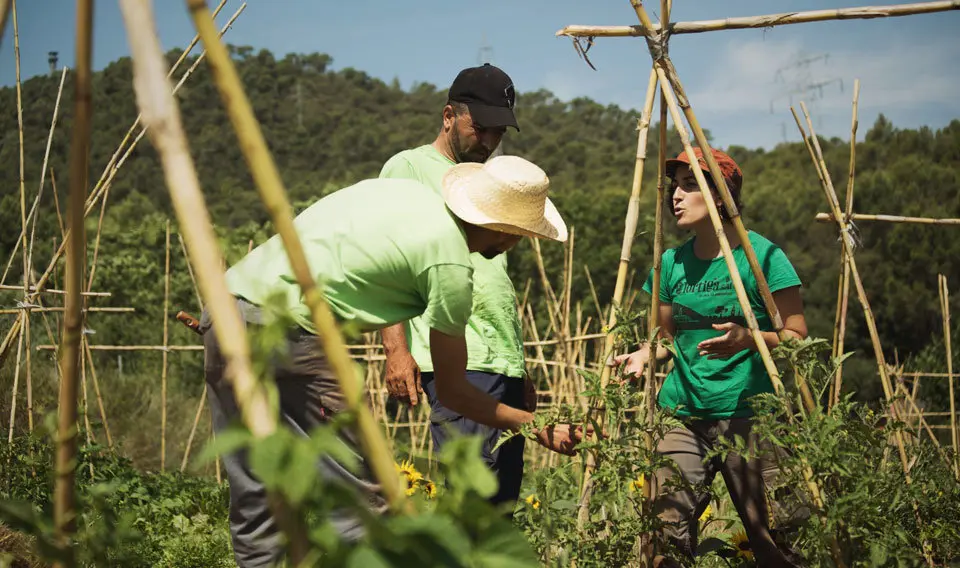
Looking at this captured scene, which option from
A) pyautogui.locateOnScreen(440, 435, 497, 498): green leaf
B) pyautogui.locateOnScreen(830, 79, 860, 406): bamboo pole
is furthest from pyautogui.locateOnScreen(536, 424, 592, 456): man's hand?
pyautogui.locateOnScreen(830, 79, 860, 406): bamboo pole

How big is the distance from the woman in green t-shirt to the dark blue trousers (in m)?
0.42

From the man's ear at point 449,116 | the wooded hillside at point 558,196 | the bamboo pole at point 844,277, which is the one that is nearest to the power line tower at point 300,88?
the wooded hillside at point 558,196

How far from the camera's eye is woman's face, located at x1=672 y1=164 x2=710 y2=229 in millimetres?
2895

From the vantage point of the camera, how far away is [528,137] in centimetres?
3061

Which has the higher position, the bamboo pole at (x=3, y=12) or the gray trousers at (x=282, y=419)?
the bamboo pole at (x=3, y=12)

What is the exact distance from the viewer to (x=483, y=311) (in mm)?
2988

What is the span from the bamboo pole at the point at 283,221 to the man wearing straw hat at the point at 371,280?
3.05 ft

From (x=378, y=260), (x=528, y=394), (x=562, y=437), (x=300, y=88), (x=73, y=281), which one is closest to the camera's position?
(x=73, y=281)

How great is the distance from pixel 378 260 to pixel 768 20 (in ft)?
4.35

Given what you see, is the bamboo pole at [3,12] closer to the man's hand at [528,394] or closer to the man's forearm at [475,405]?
the man's forearm at [475,405]

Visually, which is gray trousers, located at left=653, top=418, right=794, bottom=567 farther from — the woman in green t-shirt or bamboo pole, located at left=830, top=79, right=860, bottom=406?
bamboo pole, located at left=830, top=79, right=860, bottom=406

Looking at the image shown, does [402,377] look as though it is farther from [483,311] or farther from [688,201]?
[688,201]

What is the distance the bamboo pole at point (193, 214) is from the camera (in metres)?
0.81

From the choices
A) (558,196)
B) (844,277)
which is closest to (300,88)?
(558,196)
